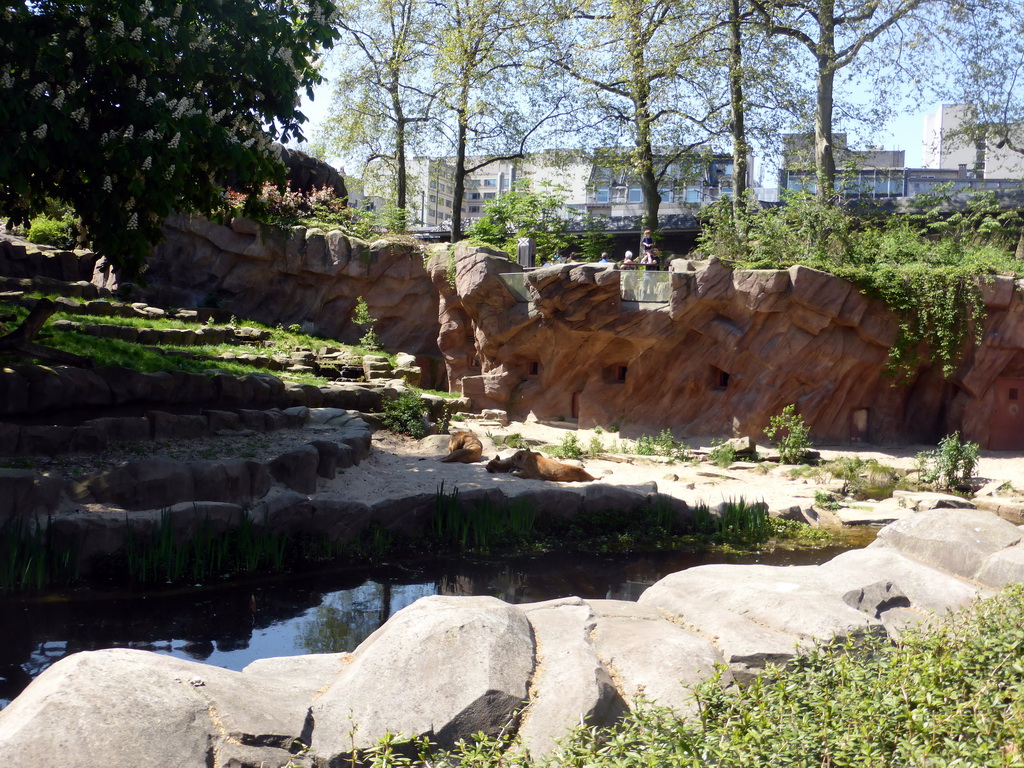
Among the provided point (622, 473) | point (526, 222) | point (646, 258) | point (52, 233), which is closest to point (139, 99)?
point (622, 473)

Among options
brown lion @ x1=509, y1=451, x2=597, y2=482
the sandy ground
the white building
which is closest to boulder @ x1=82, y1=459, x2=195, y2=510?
the sandy ground

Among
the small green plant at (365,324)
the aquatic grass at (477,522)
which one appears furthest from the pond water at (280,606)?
the small green plant at (365,324)

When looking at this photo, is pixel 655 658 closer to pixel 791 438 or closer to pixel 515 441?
pixel 515 441

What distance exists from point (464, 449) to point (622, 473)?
265cm

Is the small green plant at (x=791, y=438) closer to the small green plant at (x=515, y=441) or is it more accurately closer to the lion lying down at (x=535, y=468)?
the small green plant at (x=515, y=441)

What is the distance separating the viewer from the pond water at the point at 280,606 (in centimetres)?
621

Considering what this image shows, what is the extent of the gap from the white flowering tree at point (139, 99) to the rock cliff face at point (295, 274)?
42.4ft

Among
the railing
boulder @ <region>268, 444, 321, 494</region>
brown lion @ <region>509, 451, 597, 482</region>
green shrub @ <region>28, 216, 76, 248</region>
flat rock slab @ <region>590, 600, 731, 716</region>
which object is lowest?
brown lion @ <region>509, 451, 597, 482</region>

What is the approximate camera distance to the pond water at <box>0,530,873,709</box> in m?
6.21

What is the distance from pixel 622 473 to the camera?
533 inches

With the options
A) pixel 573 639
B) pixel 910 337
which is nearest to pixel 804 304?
pixel 910 337

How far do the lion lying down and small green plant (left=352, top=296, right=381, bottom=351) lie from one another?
33.6 ft

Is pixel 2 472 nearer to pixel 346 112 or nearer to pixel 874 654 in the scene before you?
pixel 874 654

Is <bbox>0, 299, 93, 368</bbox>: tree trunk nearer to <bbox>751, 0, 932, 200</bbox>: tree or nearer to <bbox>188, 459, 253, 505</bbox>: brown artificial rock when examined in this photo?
<bbox>188, 459, 253, 505</bbox>: brown artificial rock
